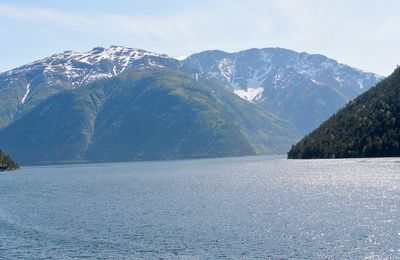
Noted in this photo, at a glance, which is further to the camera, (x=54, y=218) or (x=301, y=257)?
(x=54, y=218)

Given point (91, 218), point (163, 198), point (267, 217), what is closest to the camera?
point (267, 217)

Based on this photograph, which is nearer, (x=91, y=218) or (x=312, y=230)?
(x=312, y=230)

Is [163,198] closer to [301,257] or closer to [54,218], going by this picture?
[54,218]

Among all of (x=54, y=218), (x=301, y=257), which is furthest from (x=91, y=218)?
(x=301, y=257)

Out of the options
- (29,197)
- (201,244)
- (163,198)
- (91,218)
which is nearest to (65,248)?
(201,244)

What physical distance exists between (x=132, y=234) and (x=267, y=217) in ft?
90.7

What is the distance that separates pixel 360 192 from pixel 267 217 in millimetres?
47243

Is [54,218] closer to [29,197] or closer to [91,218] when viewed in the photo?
[91,218]

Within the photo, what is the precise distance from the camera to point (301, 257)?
6775 centimetres

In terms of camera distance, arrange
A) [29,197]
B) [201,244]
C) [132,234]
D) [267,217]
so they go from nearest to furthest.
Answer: [201,244]
[132,234]
[267,217]
[29,197]

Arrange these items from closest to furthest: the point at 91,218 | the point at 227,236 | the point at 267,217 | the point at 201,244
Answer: the point at 201,244, the point at 227,236, the point at 267,217, the point at 91,218

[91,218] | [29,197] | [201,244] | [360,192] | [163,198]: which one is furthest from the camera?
[29,197]

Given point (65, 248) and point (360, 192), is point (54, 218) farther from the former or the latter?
point (360, 192)

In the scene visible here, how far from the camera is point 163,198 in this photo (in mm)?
149125
